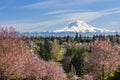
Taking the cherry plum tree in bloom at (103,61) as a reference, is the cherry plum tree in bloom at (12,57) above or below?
above

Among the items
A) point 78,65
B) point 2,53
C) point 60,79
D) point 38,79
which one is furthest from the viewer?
point 78,65

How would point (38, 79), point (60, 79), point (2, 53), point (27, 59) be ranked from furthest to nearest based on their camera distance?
1. point (60, 79)
2. point (38, 79)
3. point (27, 59)
4. point (2, 53)

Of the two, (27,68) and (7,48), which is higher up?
(7,48)

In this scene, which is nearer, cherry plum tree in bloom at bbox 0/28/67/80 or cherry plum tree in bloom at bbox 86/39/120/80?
cherry plum tree in bloom at bbox 0/28/67/80

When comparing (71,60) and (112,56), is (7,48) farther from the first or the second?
(71,60)

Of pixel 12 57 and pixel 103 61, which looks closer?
pixel 12 57

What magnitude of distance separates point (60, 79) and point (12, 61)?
22.5 metres

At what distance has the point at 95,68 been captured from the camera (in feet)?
153

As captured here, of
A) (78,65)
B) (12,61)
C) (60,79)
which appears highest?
(12,61)

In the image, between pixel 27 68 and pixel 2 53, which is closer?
pixel 2 53

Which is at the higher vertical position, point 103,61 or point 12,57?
point 12,57

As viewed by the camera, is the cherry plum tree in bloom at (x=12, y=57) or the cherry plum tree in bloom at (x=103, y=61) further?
the cherry plum tree in bloom at (x=103, y=61)

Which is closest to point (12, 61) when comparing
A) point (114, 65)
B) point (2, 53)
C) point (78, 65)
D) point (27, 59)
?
point (2, 53)

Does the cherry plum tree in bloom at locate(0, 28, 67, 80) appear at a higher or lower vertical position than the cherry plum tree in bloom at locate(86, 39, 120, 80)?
higher
